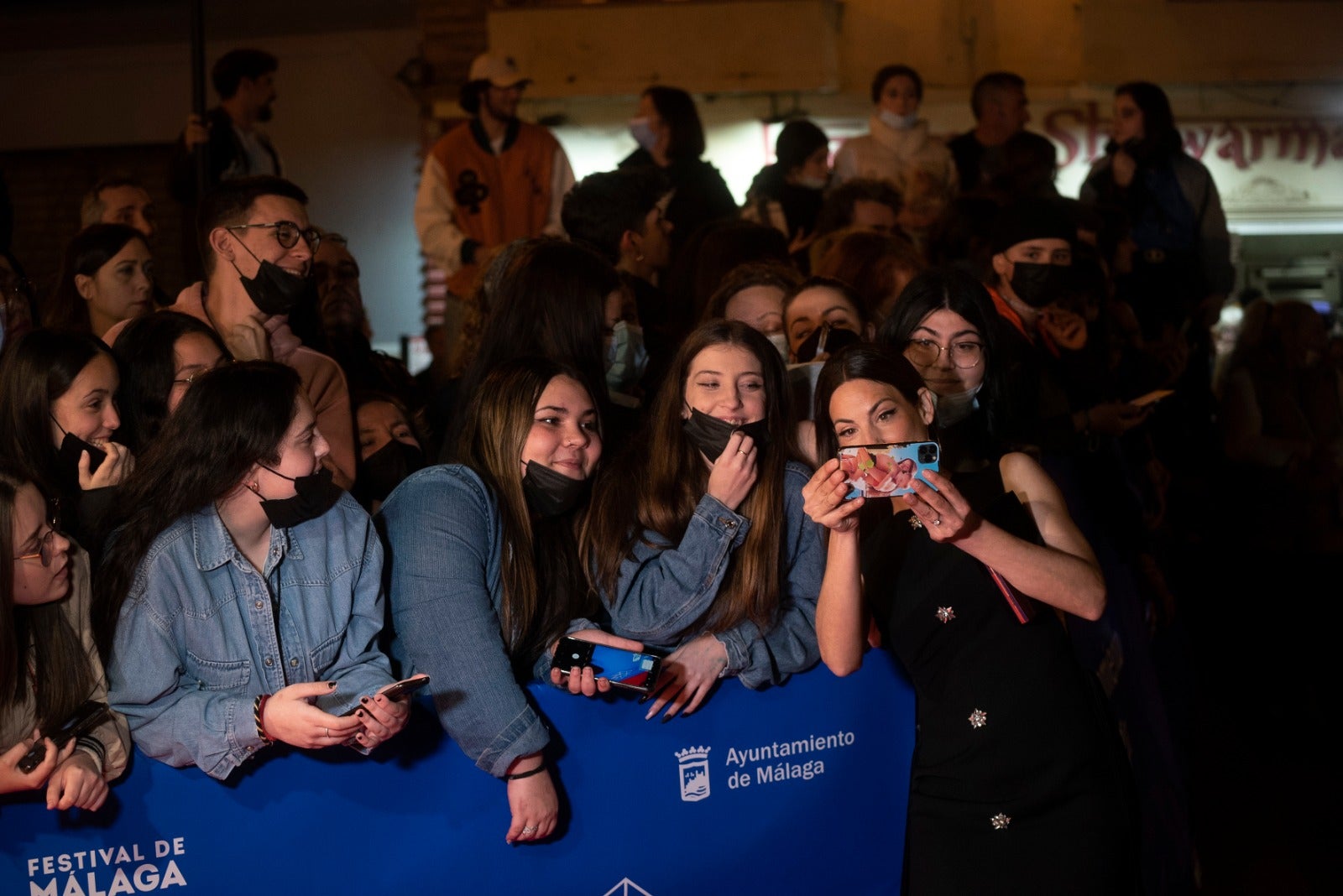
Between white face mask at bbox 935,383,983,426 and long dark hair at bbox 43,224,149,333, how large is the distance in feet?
9.20

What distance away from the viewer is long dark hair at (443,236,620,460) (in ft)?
13.5

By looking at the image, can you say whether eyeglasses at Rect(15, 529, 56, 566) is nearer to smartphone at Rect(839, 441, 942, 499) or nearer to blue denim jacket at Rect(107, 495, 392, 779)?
blue denim jacket at Rect(107, 495, 392, 779)

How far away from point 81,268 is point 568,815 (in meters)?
2.71

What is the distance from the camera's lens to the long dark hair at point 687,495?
131 inches

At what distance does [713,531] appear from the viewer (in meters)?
3.21

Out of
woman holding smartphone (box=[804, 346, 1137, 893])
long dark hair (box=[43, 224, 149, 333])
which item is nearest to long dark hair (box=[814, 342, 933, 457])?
woman holding smartphone (box=[804, 346, 1137, 893])

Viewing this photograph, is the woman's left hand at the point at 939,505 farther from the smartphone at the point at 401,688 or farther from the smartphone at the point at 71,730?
the smartphone at the point at 71,730

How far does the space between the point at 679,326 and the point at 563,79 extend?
6.10 m

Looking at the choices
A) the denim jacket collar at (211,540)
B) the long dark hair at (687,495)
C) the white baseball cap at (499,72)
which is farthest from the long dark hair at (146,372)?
the white baseball cap at (499,72)

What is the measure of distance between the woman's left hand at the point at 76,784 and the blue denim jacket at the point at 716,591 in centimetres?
121

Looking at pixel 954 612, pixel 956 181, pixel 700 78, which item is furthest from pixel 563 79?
pixel 954 612

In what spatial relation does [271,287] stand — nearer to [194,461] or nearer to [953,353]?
[194,461]

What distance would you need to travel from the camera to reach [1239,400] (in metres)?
8.08

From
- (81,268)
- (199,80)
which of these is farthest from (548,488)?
(199,80)
